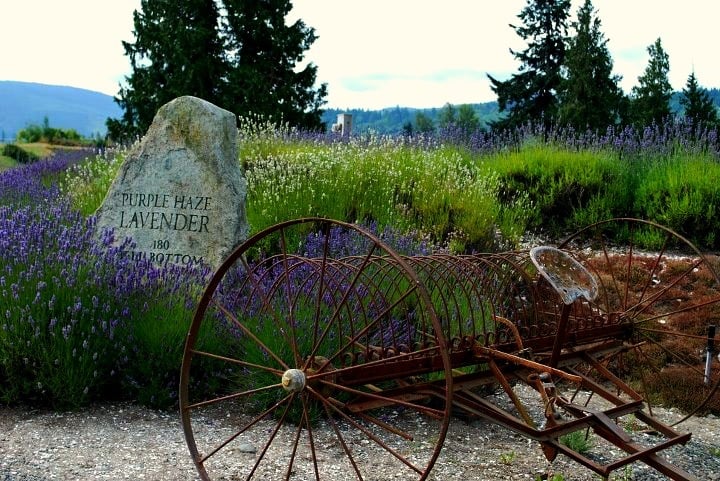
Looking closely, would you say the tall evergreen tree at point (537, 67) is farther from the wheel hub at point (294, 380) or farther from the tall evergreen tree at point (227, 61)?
the wheel hub at point (294, 380)

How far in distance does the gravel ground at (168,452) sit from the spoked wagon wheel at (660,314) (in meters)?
0.73

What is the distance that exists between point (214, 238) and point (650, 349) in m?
3.98

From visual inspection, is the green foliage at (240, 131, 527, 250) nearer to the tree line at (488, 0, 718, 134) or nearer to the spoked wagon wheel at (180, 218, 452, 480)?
the spoked wagon wheel at (180, 218, 452, 480)

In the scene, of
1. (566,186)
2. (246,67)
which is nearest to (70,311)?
(566,186)

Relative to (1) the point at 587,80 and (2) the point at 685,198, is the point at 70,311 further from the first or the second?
(1) the point at 587,80

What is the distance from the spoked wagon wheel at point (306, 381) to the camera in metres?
3.24

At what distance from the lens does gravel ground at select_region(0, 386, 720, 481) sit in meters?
3.76

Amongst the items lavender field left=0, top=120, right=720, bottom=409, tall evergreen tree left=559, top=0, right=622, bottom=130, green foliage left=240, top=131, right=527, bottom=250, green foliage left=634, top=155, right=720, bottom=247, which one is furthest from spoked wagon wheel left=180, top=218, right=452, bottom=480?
tall evergreen tree left=559, top=0, right=622, bottom=130

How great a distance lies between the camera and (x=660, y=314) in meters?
5.33

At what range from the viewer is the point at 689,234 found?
32.6ft

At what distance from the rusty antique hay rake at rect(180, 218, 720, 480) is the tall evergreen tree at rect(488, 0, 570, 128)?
27216 millimetres

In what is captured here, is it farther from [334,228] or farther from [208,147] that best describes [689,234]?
[208,147]

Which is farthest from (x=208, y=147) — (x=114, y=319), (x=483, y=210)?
(x=483, y=210)

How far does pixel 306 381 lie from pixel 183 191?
377cm
